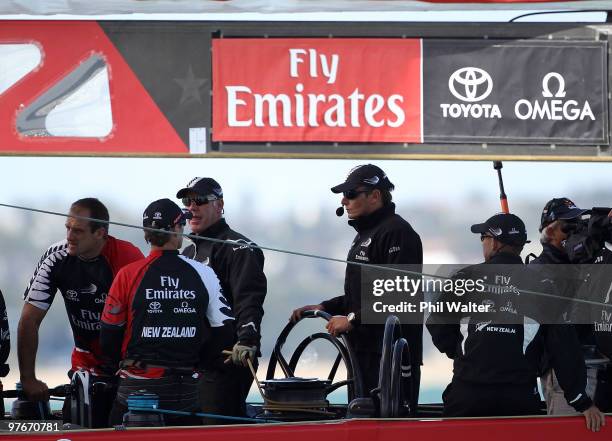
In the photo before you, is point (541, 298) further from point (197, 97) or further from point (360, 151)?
point (197, 97)

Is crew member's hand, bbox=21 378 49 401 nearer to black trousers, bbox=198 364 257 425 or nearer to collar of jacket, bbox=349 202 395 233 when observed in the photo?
black trousers, bbox=198 364 257 425

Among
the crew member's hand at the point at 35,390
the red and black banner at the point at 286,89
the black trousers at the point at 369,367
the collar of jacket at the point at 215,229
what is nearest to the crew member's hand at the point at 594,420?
the black trousers at the point at 369,367

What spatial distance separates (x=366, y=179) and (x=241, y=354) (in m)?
1.05

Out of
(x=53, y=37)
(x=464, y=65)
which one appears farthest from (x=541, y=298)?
(x=53, y=37)

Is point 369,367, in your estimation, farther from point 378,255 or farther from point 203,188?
point 203,188

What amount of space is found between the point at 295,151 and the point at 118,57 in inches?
26.3

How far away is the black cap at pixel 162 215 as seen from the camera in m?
5.35

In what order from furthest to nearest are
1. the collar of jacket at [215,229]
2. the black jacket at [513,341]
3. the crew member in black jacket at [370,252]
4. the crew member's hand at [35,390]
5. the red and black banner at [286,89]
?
the collar of jacket at [215,229], the crew member in black jacket at [370,252], the crew member's hand at [35,390], the black jacket at [513,341], the red and black banner at [286,89]

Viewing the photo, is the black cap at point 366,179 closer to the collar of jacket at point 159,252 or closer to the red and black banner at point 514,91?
the collar of jacket at point 159,252

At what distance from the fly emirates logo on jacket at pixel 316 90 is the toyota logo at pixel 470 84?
0.41 ft

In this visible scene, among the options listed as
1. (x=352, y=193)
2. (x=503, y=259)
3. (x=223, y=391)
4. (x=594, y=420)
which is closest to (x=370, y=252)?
(x=352, y=193)

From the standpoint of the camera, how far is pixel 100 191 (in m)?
13.7

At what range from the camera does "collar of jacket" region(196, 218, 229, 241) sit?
6.33 metres

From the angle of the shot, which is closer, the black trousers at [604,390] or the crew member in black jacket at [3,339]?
the crew member in black jacket at [3,339]
